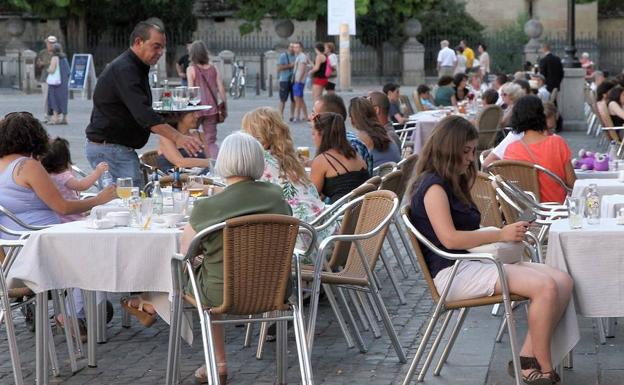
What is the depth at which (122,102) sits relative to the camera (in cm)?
1005

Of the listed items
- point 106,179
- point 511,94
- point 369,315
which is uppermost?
point 511,94

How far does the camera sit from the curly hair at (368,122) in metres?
10.8

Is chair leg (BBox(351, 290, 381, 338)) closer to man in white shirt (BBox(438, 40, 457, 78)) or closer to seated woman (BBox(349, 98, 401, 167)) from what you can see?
seated woman (BBox(349, 98, 401, 167))

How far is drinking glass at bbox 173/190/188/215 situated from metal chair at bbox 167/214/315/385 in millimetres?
1034

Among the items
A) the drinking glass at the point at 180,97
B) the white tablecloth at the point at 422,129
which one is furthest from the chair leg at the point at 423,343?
the white tablecloth at the point at 422,129

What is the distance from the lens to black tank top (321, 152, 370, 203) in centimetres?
901

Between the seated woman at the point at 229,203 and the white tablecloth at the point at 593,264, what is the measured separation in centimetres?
135

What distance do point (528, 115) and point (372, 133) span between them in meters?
1.74

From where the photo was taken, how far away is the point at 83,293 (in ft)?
25.9

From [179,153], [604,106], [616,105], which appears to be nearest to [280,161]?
[179,153]

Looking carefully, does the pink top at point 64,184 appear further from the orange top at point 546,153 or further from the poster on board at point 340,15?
the poster on board at point 340,15

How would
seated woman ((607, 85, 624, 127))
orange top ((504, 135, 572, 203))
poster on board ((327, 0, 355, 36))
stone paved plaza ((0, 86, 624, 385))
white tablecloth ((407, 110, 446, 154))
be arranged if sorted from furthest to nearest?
poster on board ((327, 0, 355, 36)), seated woman ((607, 85, 624, 127)), white tablecloth ((407, 110, 446, 154)), orange top ((504, 135, 572, 203)), stone paved plaza ((0, 86, 624, 385))

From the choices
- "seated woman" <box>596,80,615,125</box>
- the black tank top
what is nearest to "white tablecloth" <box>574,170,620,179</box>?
the black tank top

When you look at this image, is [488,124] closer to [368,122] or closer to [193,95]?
[193,95]
